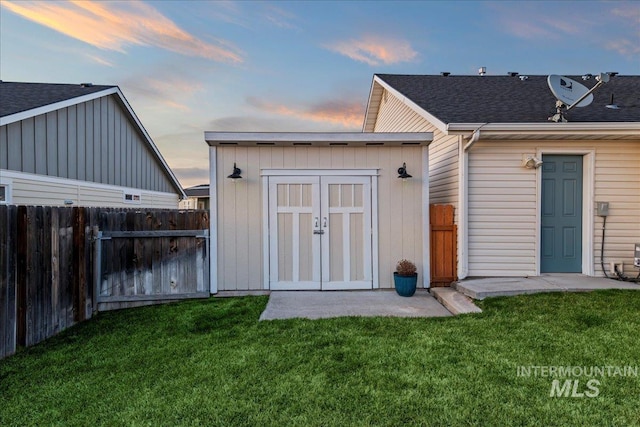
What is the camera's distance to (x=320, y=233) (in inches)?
208

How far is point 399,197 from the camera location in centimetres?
534

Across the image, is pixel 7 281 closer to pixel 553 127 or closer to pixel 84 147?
pixel 84 147

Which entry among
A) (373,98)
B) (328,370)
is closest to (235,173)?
(328,370)

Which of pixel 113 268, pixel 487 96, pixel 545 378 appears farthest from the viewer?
pixel 487 96

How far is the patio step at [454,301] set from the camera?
420 centimetres

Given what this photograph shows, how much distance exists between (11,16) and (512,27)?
11899 mm

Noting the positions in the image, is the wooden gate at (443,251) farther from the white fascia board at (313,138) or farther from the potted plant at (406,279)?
the white fascia board at (313,138)

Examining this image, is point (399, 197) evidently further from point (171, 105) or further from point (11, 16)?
point (11, 16)

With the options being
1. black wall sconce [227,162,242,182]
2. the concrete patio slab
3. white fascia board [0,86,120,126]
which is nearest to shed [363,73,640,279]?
the concrete patio slab

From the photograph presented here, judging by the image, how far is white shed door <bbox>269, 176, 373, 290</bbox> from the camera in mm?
5266

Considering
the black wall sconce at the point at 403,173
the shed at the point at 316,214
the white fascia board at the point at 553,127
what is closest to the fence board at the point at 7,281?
the shed at the point at 316,214

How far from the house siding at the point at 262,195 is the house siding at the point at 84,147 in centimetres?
426

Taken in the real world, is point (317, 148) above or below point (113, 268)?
above

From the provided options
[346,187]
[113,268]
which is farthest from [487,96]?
[113,268]
